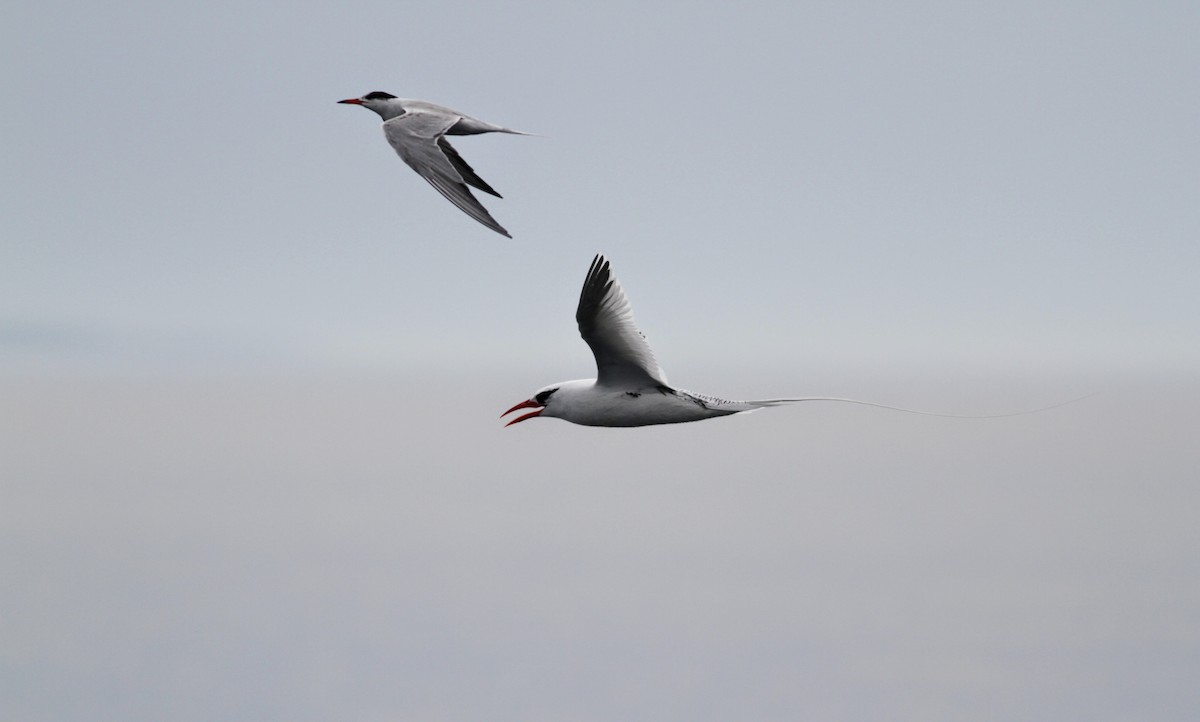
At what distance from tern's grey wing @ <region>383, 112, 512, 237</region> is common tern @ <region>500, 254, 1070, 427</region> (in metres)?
1.29

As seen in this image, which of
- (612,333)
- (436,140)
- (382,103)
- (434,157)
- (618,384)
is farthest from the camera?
(382,103)

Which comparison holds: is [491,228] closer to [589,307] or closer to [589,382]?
[589,307]

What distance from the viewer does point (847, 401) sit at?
475 inches

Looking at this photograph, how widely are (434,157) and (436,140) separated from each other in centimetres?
92

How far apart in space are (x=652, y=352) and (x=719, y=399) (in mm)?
992

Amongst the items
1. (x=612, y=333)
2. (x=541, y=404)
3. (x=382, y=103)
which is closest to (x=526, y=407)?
(x=541, y=404)

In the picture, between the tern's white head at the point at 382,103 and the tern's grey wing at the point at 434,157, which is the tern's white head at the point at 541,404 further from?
the tern's white head at the point at 382,103

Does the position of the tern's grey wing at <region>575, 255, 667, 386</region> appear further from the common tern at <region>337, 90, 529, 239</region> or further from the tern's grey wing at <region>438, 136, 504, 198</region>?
the tern's grey wing at <region>438, 136, 504, 198</region>

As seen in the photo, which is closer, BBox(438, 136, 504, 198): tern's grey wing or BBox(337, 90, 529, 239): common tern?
BBox(337, 90, 529, 239): common tern

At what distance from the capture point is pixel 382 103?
18.9 meters

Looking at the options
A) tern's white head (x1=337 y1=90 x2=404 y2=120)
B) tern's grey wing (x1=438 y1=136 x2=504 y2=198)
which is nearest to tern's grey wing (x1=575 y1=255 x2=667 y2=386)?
tern's grey wing (x1=438 y1=136 x2=504 y2=198)

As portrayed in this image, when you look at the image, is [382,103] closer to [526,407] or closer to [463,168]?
[463,168]

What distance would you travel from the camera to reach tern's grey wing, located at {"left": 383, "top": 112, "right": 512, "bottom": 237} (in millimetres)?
13852

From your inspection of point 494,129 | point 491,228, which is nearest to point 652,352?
point 491,228
